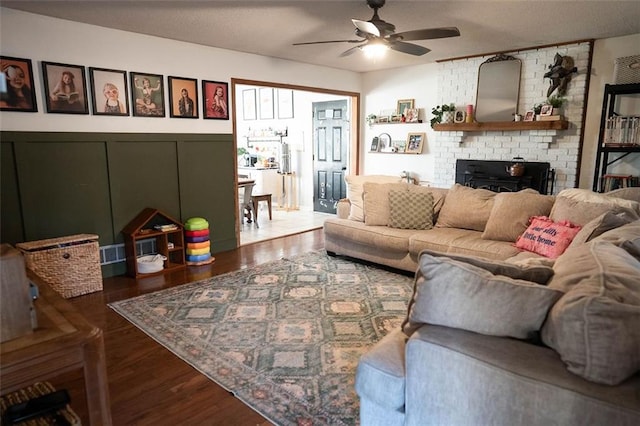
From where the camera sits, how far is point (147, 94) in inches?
162

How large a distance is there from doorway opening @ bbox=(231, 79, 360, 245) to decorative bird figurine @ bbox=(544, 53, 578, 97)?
2.90 metres

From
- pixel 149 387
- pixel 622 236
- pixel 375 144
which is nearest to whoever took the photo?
pixel 622 236

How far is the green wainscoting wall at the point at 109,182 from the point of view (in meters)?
3.43

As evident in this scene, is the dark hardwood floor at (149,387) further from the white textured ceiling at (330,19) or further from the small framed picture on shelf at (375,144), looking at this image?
the small framed picture on shelf at (375,144)

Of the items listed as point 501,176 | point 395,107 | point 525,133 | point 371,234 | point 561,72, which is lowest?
point 371,234

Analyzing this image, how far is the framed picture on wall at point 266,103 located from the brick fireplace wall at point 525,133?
11.9ft

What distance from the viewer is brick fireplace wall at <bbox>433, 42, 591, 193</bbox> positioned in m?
4.67

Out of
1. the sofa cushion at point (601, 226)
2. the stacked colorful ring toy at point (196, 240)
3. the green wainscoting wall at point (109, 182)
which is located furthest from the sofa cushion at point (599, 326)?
the green wainscoting wall at point (109, 182)

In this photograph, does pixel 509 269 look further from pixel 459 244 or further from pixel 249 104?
pixel 249 104

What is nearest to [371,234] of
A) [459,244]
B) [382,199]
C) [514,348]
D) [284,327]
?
[382,199]

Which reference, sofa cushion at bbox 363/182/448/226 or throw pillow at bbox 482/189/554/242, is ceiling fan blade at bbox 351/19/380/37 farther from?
throw pillow at bbox 482/189/554/242

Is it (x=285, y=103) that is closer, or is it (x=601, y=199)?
(x=601, y=199)

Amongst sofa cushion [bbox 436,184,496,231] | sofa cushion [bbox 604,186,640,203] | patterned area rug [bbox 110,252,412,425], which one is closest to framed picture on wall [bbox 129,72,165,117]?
patterned area rug [bbox 110,252,412,425]

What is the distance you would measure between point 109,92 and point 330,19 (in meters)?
2.19
